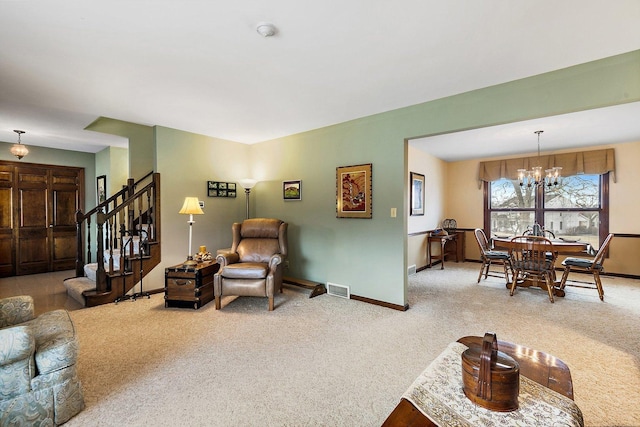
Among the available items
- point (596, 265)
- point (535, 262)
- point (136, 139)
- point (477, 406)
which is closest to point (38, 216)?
point (136, 139)

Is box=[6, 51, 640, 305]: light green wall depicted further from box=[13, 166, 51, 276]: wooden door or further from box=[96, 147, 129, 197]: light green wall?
box=[13, 166, 51, 276]: wooden door

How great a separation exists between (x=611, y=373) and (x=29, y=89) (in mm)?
5660

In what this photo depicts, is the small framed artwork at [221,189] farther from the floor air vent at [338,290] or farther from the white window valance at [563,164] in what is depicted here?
the white window valance at [563,164]

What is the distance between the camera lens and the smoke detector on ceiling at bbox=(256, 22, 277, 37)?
6.23 ft

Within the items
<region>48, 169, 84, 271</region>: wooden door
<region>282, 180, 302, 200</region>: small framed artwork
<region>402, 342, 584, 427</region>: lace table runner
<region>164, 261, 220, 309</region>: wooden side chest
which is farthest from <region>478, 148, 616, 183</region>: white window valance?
<region>48, 169, 84, 271</region>: wooden door

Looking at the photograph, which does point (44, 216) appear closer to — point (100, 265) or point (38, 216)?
point (38, 216)

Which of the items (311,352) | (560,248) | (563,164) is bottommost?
(311,352)

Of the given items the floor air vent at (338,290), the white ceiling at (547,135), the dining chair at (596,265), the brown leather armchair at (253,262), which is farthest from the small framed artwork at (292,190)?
the dining chair at (596,265)

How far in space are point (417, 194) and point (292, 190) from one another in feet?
8.56

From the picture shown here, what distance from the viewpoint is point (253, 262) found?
387 cm

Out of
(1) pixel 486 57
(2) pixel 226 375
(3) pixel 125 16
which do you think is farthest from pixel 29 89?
(1) pixel 486 57

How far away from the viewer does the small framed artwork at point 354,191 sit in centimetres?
378

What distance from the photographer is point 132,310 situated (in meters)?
3.42

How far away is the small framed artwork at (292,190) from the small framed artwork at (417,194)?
2.29 metres
